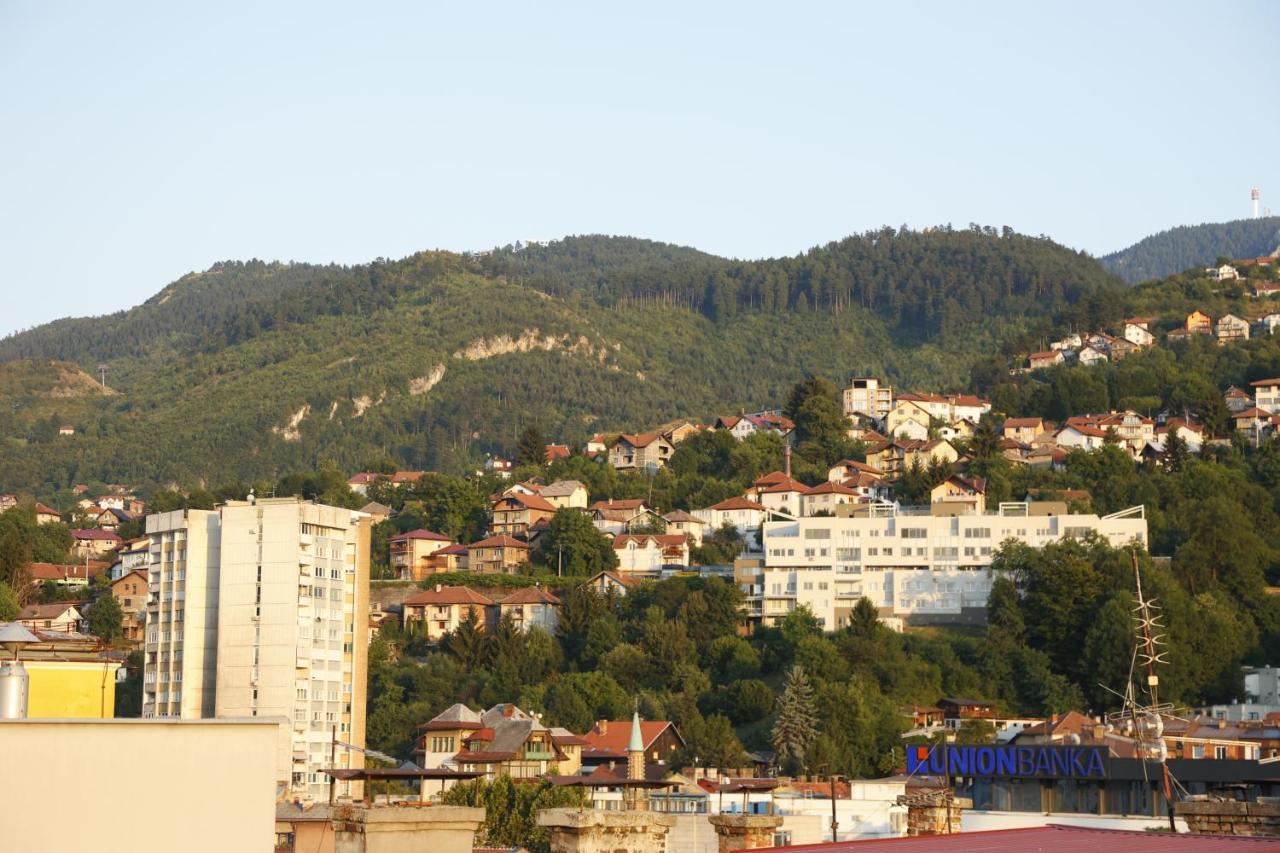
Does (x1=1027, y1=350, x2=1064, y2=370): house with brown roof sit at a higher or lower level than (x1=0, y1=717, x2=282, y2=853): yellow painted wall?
higher

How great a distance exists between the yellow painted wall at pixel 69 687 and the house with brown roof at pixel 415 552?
92.7 m

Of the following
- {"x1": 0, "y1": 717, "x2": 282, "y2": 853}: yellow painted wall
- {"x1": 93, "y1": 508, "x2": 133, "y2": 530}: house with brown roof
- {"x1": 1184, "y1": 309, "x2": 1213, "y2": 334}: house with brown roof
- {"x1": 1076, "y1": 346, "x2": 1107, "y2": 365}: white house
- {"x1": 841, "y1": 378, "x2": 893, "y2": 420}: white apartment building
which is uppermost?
{"x1": 1184, "y1": 309, "x2": 1213, "y2": 334}: house with brown roof

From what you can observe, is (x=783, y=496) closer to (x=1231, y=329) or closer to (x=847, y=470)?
(x=847, y=470)

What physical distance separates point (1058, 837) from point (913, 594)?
80055 millimetres

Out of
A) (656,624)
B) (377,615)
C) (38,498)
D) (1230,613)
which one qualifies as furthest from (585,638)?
(38,498)

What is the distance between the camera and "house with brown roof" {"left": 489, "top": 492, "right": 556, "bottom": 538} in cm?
11569

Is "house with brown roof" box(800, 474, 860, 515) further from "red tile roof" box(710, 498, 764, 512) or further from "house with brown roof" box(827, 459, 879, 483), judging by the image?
"house with brown roof" box(827, 459, 879, 483)

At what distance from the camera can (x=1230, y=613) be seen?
3509 inches

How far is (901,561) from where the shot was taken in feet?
319

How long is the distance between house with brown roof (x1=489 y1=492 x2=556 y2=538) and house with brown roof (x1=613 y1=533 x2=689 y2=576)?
9.29 m

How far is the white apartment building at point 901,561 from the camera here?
316ft

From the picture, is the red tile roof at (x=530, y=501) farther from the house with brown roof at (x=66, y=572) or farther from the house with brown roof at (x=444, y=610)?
the house with brown roof at (x=66, y=572)

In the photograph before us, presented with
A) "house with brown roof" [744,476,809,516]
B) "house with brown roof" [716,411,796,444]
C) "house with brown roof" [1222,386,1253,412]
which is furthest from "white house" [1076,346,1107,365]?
"house with brown roof" [744,476,809,516]

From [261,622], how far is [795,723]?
21441 mm
